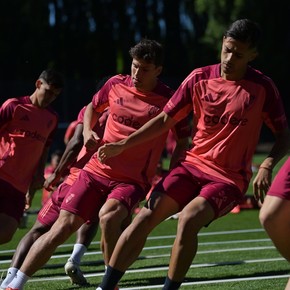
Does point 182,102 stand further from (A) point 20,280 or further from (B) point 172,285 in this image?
(A) point 20,280

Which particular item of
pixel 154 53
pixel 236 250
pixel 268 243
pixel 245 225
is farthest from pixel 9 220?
pixel 245 225

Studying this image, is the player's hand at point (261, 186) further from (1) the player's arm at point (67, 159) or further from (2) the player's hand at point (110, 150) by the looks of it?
(1) the player's arm at point (67, 159)

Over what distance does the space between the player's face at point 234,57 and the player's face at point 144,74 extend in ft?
3.39

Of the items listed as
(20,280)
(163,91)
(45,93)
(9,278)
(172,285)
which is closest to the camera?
(172,285)

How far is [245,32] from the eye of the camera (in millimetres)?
7539

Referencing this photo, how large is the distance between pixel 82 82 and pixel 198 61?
12240 millimetres

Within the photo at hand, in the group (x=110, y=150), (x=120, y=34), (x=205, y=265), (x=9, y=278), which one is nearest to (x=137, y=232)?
(x=110, y=150)

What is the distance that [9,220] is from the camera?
31.2 feet

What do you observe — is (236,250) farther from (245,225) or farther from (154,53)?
(154,53)

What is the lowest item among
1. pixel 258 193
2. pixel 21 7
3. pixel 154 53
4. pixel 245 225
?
pixel 21 7

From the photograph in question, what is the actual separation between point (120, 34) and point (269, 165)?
44391mm

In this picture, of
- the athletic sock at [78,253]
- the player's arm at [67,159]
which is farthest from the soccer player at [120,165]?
the athletic sock at [78,253]

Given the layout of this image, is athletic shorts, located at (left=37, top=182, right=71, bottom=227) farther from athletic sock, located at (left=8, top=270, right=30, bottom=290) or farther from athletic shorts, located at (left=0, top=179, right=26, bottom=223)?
athletic sock, located at (left=8, top=270, right=30, bottom=290)

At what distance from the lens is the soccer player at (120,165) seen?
8258 mm
